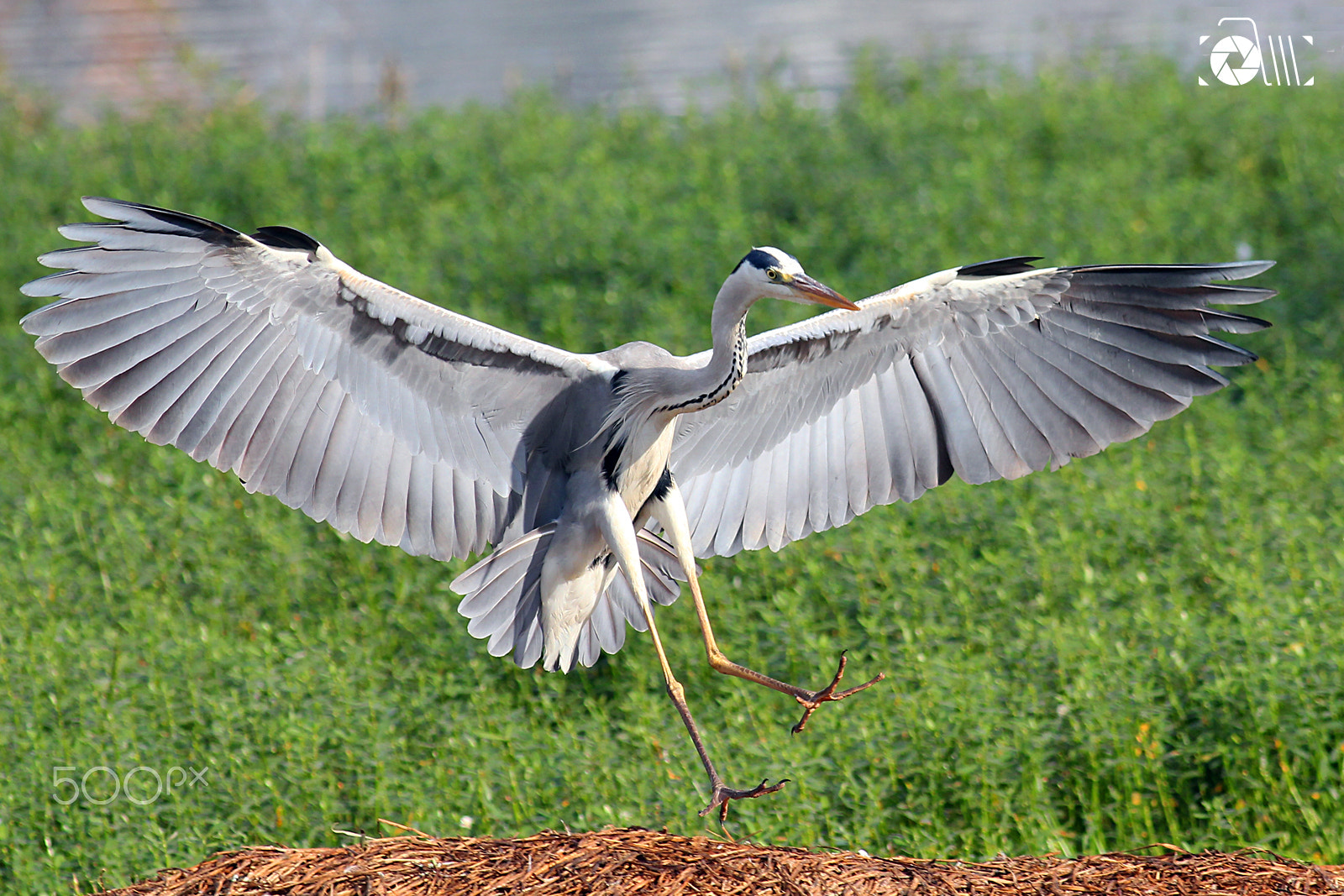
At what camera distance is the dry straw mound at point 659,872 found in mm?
3537

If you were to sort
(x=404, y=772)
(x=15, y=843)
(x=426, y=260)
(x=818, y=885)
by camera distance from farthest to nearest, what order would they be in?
(x=426, y=260)
(x=404, y=772)
(x=15, y=843)
(x=818, y=885)

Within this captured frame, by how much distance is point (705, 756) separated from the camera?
13.3ft

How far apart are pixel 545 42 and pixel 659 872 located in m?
13.4

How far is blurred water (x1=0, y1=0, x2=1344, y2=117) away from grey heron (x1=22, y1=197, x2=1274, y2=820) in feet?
22.9

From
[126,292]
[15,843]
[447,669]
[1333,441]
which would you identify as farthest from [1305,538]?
[15,843]

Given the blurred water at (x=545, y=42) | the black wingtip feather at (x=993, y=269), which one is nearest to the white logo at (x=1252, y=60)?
the blurred water at (x=545, y=42)

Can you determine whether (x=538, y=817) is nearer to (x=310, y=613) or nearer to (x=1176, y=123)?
(x=310, y=613)

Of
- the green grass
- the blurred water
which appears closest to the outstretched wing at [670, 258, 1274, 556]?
the green grass

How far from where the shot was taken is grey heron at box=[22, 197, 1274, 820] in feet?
13.4

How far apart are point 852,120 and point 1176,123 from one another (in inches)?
92.1

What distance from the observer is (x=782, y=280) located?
3904 mm

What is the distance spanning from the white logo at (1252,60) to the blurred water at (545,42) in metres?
0.13

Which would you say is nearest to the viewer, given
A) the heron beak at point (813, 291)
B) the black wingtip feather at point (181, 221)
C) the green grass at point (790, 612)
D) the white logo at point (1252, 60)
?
the black wingtip feather at point (181, 221)

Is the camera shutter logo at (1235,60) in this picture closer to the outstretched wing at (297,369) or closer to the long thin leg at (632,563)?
the long thin leg at (632,563)
